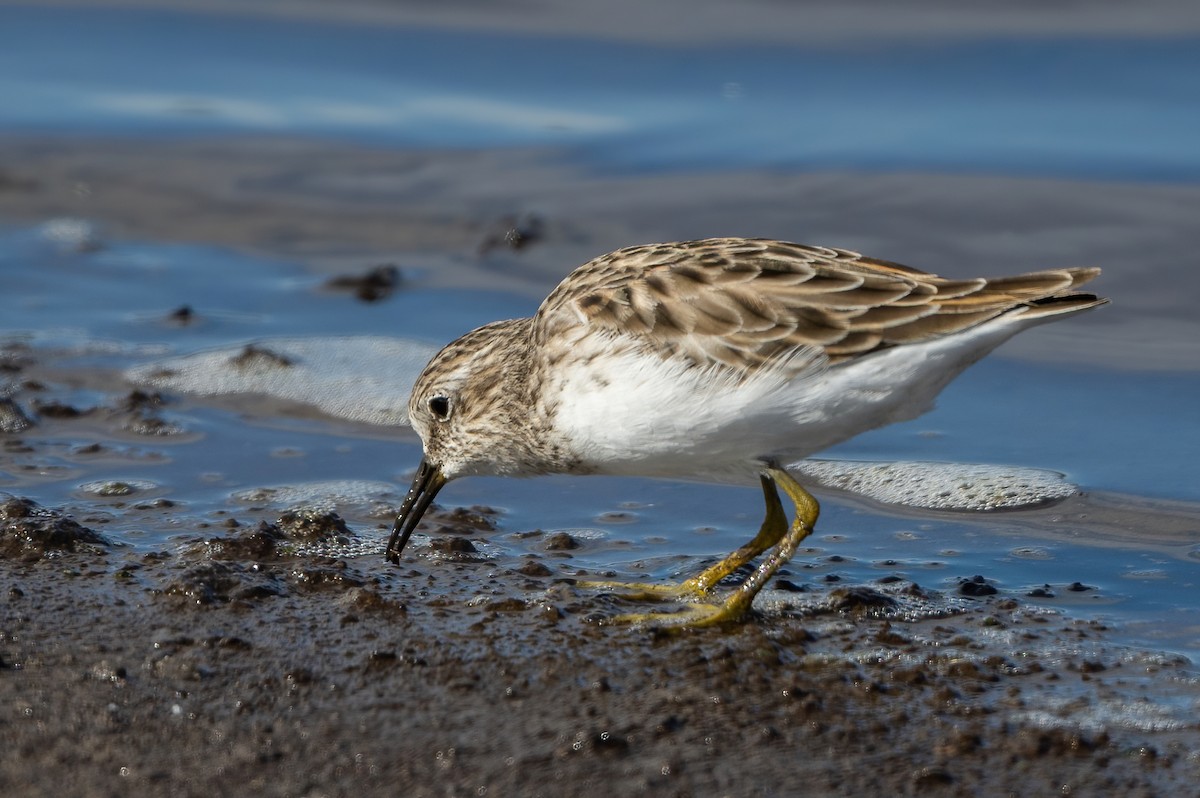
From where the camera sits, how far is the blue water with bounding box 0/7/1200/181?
11031mm

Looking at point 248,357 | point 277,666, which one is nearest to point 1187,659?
point 277,666

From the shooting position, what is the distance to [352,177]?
11.7m

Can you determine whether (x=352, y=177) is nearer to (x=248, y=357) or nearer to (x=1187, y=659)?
(x=248, y=357)

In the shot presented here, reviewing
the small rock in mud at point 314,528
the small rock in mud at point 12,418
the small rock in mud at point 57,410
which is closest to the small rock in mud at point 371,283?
the small rock in mud at point 57,410

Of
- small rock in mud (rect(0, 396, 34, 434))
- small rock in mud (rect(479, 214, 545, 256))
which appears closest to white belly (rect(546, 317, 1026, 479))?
small rock in mud (rect(0, 396, 34, 434))

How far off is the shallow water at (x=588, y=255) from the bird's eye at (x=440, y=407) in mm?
553

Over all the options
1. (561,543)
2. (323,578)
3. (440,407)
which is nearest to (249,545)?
(323,578)

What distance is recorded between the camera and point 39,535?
5.91 m

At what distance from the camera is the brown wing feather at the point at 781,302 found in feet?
17.4

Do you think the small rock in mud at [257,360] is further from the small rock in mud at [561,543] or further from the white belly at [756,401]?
the white belly at [756,401]

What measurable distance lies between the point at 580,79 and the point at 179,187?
130 inches

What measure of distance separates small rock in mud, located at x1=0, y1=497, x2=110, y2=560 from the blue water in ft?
20.0

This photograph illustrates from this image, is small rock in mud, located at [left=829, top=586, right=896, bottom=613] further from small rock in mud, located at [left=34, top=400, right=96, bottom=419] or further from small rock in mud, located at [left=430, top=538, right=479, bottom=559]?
small rock in mud, located at [left=34, top=400, right=96, bottom=419]

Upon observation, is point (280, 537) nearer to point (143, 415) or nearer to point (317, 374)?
point (143, 415)
